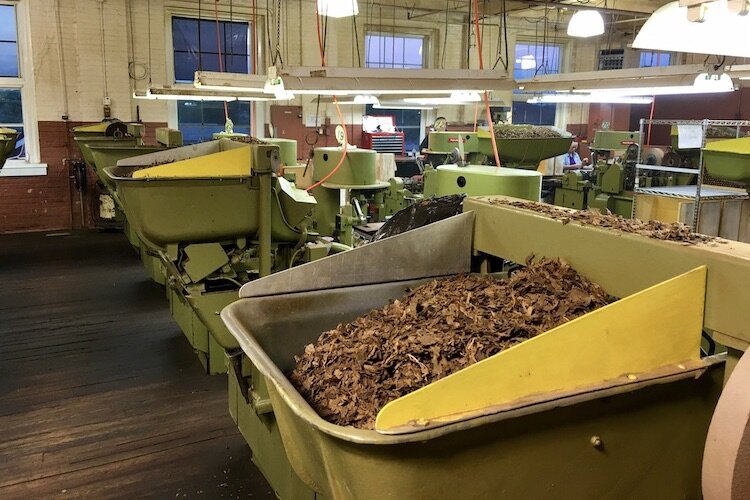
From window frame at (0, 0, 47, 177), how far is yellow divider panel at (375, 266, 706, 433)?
7755 mm

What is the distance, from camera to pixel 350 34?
350 inches

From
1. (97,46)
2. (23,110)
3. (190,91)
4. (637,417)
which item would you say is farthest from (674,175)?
(23,110)

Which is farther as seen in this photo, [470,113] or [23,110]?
[470,113]

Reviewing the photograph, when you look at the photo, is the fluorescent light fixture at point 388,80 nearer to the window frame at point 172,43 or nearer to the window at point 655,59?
the window frame at point 172,43

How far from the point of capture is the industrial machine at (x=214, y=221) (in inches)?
118

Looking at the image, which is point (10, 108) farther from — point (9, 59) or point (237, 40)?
point (237, 40)

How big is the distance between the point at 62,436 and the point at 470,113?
837 centimetres

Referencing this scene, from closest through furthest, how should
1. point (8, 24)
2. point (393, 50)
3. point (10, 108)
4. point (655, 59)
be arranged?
point (8, 24) → point (10, 108) → point (393, 50) → point (655, 59)

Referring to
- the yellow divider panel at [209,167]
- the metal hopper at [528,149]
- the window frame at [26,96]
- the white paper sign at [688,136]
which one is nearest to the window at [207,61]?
the window frame at [26,96]

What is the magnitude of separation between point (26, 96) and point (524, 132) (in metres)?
5.74

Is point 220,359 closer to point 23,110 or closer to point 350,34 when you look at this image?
point 23,110

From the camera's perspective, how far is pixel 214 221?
10.4ft

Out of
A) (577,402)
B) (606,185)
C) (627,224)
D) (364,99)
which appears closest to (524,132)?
(364,99)

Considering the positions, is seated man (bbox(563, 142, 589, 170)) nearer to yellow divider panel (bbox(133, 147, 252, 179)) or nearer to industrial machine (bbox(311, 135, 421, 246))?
industrial machine (bbox(311, 135, 421, 246))
